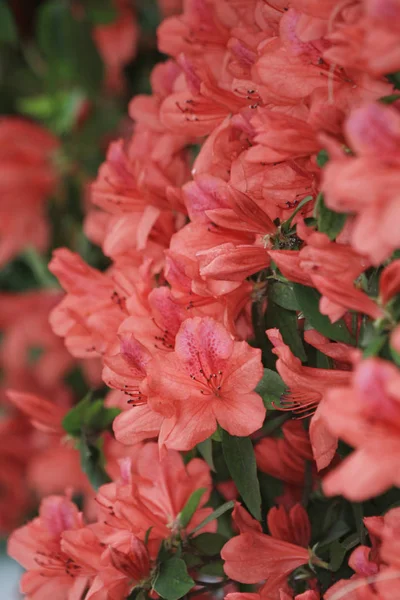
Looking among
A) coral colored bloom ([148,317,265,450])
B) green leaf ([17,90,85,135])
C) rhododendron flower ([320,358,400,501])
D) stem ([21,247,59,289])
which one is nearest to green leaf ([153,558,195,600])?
coral colored bloom ([148,317,265,450])

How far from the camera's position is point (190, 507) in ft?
2.06

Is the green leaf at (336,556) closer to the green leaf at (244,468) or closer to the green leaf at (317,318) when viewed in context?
the green leaf at (244,468)

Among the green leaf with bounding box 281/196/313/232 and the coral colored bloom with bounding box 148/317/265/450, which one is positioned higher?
the green leaf with bounding box 281/196/313/232

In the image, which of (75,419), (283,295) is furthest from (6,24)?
(283,295)

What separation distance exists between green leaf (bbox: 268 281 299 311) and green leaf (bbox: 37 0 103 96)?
68 cm

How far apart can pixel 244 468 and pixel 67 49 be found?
0.76 meters

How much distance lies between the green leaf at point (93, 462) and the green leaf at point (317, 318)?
290 millimetres

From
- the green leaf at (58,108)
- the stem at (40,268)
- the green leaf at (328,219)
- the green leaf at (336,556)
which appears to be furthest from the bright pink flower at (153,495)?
the green leaf at (58,108)

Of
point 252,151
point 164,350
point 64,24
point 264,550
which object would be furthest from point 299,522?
point 64,24

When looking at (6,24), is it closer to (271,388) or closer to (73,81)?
(73,81)

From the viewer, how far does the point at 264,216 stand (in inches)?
21.2

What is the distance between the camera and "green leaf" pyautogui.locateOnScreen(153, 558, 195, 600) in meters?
0.56

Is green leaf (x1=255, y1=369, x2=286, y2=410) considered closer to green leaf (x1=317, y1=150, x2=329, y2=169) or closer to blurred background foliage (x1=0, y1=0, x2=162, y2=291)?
green leaf (x1=317, y1=150, x2=329, y2=169)

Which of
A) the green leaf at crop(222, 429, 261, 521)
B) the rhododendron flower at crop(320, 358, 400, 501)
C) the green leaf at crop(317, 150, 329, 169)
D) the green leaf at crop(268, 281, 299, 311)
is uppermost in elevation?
the green leaf at crop(317, 150, 329, 169)
